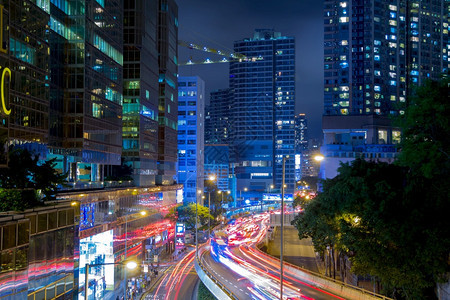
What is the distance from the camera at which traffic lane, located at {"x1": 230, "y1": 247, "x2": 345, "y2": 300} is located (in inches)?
1719

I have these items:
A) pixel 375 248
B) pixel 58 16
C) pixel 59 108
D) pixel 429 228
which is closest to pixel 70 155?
pixel 59 108

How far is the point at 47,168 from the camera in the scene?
29.5 metres

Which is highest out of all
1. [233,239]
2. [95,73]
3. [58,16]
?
[58,16]

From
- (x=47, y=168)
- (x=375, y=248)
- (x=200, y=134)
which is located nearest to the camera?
(x=47, y=168)

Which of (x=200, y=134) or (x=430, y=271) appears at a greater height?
(x=200, y=134)

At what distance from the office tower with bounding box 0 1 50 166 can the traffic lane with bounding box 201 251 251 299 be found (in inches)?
900

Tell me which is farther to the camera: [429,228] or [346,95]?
[346,95]

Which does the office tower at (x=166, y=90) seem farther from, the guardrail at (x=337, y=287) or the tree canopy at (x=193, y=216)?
the guardrail at (x=337, y=287)

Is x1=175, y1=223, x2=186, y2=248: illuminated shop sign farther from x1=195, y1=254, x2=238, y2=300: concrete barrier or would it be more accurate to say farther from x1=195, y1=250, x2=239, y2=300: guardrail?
x1=195, y1=254, x2=238, y2=300: concrete barrier

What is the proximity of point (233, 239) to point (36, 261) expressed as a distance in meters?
67.4

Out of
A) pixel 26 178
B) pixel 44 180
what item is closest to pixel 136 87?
pixel 44 180

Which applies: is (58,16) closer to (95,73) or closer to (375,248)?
(95,73)

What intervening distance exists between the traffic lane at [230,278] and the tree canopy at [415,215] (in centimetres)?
1166

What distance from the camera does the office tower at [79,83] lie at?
170 feet
